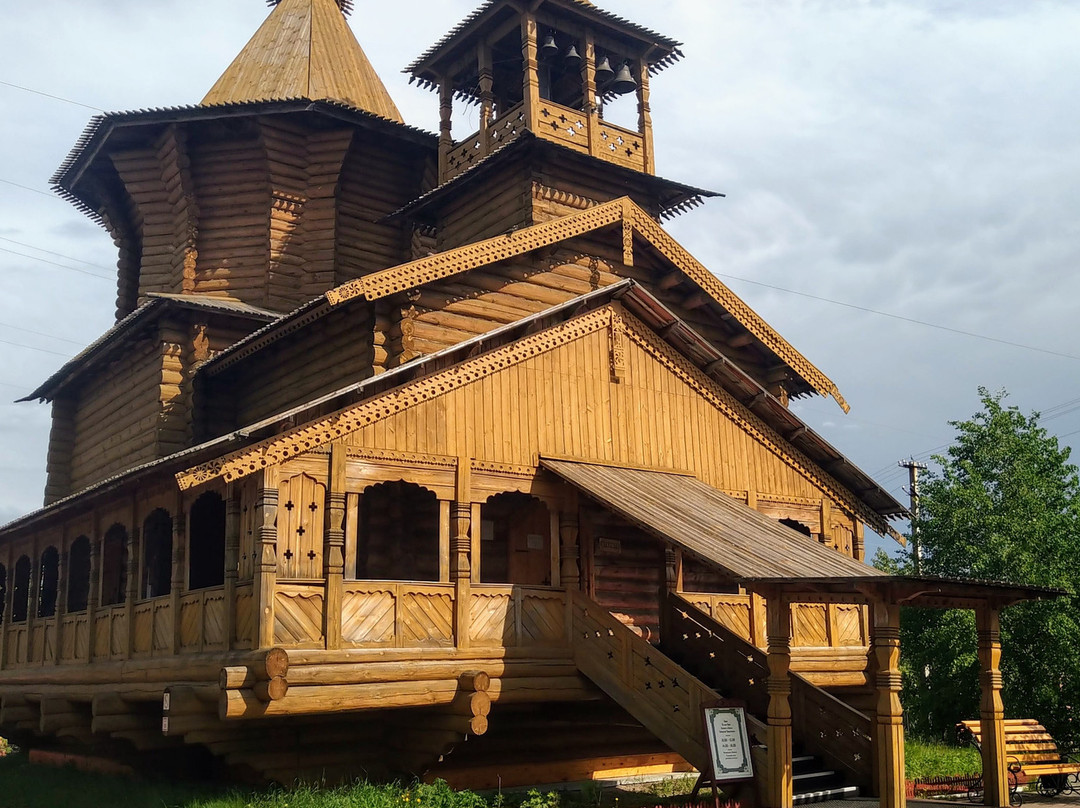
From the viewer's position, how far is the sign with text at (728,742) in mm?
13516

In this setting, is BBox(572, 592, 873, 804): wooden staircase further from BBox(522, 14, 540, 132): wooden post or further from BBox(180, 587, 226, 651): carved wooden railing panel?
BBox(522, 14, 540, 132): wooden post

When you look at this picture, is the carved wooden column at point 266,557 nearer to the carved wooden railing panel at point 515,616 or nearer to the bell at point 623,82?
the carved wooden railing panel at point 515,616

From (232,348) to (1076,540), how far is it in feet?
60.5

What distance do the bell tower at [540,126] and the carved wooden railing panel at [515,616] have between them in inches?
320

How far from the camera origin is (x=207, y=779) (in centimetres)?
1777

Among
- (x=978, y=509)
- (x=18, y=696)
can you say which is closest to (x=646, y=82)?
(x=978, y=509)

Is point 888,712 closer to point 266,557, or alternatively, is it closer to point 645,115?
point 266,557

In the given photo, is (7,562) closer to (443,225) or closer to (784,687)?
(443,225)

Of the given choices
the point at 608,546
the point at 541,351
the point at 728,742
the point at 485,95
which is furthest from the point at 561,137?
the point at 728,742

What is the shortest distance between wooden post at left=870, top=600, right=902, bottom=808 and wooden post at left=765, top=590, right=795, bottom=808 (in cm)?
103

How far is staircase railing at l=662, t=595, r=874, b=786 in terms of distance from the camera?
48.9ft

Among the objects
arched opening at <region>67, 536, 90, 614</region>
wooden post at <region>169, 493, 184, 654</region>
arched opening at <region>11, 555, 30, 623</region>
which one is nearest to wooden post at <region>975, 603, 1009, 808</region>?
wooden post at <region>169, 493, 184, 654</region>

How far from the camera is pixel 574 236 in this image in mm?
18984

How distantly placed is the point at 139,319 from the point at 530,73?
885cm
